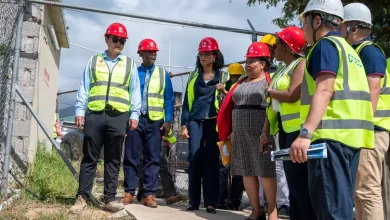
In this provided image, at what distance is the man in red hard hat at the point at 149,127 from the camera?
624 centimetres

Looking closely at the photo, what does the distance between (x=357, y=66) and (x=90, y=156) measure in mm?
3530

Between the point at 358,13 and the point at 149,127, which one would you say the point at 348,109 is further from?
the point at 149,127

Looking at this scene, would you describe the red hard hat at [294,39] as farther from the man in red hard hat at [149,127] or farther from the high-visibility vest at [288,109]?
the man in red hard hat at [149,127]

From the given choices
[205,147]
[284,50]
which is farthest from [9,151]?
[284,50]

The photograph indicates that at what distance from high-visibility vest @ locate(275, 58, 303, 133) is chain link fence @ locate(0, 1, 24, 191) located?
3865mm

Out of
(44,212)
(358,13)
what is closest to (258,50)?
(358,13)

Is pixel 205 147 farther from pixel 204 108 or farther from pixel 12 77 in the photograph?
pixel 12 77

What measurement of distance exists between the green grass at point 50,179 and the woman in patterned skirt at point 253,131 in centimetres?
239

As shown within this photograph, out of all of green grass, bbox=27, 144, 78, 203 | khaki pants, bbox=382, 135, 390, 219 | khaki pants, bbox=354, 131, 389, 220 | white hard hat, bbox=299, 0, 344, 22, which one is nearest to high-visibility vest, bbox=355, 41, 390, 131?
khaki pants, bbox=354, 131, 389, 220

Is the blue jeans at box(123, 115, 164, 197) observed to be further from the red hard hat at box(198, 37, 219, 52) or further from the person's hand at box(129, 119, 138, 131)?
the red hard hat at box(198, 37, 219, 52)

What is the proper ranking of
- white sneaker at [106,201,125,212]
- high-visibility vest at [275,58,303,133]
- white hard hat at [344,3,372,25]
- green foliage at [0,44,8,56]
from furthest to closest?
green foliage at [0,44,8,56]
white sneaker at [106,201,125,212]
white hard hat at [344,3,372,25]
high-visibility vest at [275,58,303,133]

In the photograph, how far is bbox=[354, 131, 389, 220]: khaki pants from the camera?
4168 mm

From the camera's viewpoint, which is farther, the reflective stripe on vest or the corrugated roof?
the corrugated roof

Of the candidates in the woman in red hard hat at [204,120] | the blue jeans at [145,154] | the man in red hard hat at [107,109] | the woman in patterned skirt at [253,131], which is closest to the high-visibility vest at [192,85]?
the woman in red hard hat at [204,120]
